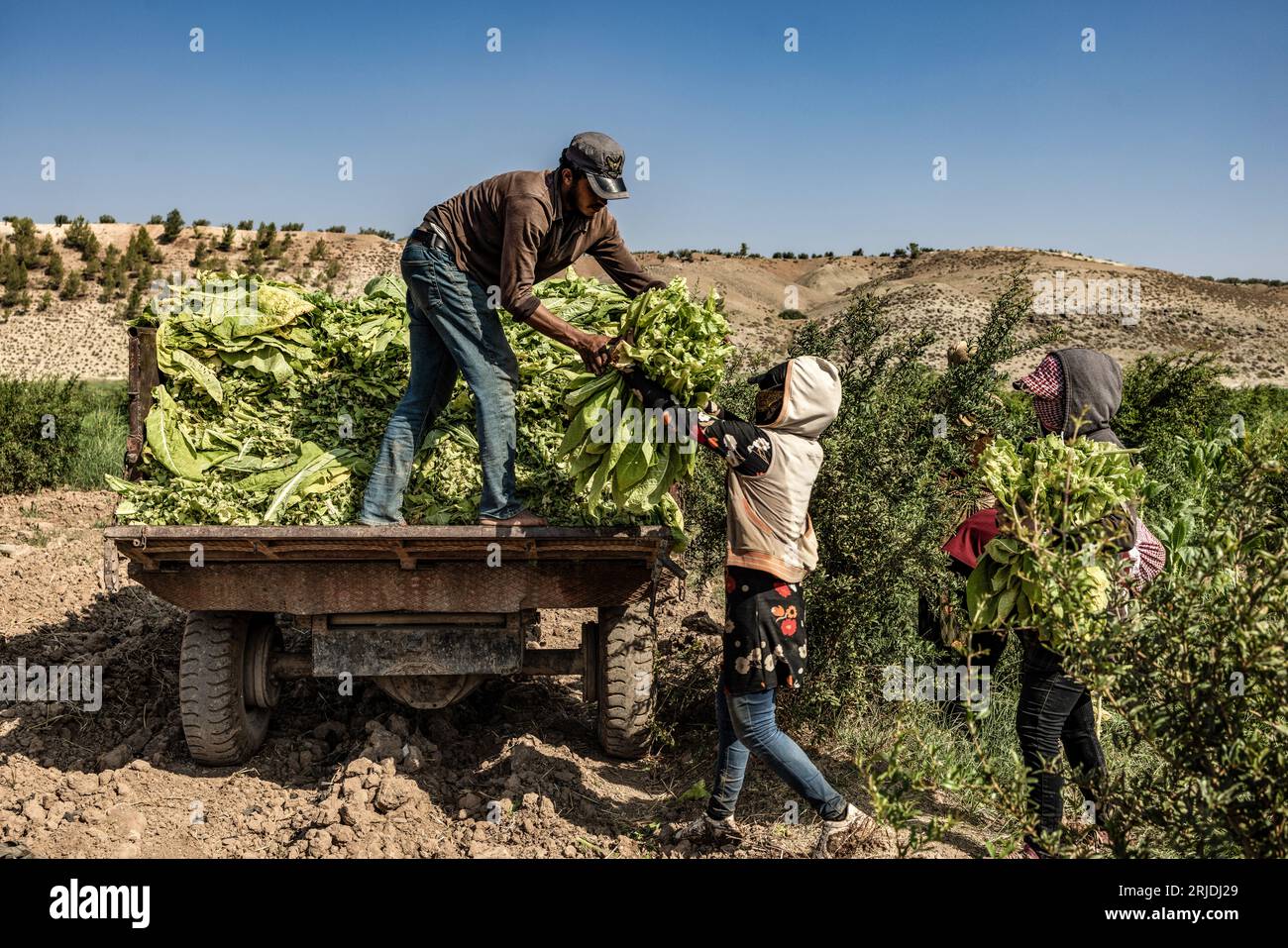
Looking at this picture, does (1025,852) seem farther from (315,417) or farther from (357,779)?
(315,417)

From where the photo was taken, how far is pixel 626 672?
5051 mm

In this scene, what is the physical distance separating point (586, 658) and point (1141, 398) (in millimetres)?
8832

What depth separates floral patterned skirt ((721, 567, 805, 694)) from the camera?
3908 millimetres

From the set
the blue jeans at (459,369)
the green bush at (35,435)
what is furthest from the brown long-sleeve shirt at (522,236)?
the green bush at (35,435)

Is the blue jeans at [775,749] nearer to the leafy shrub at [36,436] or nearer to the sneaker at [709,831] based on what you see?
the sneaker at [709,831]

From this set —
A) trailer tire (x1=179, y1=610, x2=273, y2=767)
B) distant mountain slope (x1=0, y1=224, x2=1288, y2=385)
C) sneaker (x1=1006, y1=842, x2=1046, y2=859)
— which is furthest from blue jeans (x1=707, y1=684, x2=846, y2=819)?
distant mountain slope (x1=0, y1=224, x2=1288, y2=385)

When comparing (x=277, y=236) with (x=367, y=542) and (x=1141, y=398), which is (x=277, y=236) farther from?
(x=367, y=542)

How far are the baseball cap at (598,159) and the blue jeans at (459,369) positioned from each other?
0.74m

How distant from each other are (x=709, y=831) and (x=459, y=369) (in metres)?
2.38

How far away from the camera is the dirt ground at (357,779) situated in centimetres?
438

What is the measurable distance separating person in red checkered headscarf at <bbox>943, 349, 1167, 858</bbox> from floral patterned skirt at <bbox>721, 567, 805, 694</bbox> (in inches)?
35.6

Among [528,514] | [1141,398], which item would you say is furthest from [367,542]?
[1141,398]

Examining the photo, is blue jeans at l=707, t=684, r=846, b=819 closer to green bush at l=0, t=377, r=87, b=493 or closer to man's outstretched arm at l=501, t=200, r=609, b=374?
man's outstretched arm at l=501, t=200, r=609, b=374

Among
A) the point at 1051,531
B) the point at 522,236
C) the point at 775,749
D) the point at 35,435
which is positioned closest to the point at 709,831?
the point at 775,749
